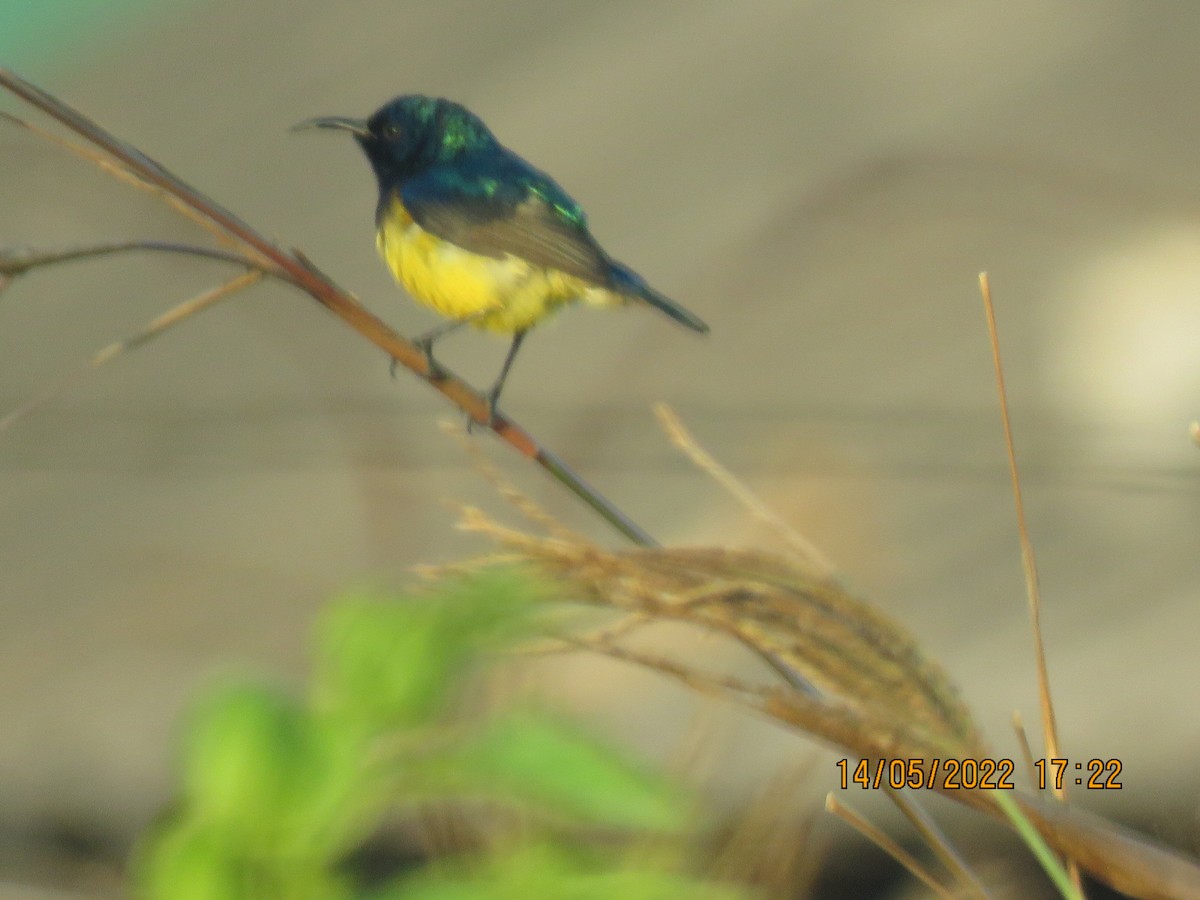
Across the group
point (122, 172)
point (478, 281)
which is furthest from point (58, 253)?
point (478, 281)

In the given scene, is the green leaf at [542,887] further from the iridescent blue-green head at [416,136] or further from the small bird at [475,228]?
the iridescent blue-green head at [416,136]

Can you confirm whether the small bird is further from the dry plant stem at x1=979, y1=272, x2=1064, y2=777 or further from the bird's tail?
the dry plant stem at x1=979, y1=272, x2=1064, y2=777

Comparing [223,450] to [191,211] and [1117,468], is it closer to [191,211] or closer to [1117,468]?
[1117,468]

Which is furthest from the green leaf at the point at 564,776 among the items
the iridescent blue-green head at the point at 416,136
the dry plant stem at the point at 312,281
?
the iridescent blue-green head at the point at 416,136

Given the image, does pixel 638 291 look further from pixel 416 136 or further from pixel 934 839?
pixel 934 839

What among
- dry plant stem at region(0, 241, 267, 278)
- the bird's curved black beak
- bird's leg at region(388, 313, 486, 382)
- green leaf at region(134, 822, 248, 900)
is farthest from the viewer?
the bird's curved black beak
